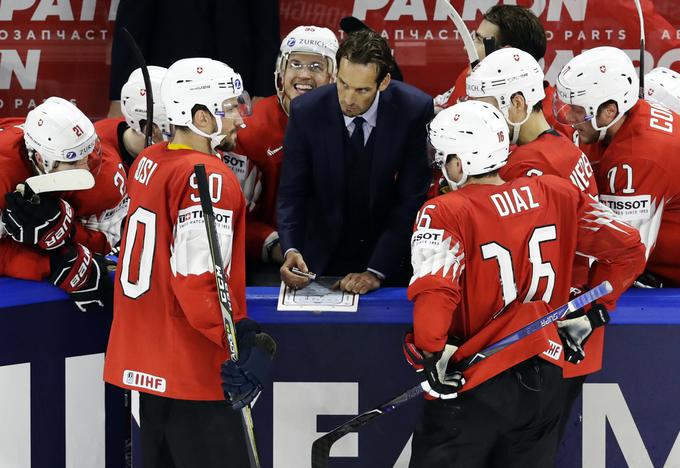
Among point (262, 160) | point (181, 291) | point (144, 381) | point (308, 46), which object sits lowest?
point (144, 381)

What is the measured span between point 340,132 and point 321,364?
0.85 metres

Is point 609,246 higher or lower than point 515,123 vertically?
lower

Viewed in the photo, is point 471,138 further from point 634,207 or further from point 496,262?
point 634,207

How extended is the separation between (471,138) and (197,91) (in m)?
0.88

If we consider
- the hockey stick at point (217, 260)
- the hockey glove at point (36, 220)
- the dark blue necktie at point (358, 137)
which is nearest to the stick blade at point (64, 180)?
the hockey glove at point (36, 220)

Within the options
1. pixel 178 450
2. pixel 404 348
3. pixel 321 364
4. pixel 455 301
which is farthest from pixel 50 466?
pixel 455 301

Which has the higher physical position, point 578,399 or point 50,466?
point 578,399

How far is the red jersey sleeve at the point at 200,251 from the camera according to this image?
370cm

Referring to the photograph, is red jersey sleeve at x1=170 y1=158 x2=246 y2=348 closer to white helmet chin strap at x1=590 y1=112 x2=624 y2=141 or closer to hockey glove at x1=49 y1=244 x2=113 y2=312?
hockey glove at x1=49 y1=244 x2=113 y2=312

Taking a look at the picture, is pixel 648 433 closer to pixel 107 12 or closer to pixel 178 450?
pixel 178 450

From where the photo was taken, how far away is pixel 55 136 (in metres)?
4.35

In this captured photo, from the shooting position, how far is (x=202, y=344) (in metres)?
3.92

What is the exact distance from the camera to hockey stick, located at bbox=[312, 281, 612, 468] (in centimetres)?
383

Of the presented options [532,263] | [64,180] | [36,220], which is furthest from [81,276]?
[532,263]
